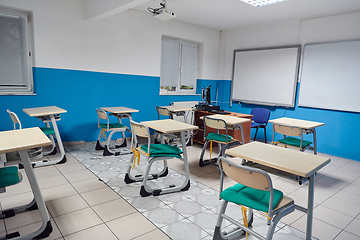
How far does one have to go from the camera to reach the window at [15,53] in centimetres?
385

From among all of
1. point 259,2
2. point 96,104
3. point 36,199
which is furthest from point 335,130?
point 36,199

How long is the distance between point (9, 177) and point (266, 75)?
5.36 metres

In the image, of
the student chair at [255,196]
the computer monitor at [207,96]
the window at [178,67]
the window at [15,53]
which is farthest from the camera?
the window at [178,67]

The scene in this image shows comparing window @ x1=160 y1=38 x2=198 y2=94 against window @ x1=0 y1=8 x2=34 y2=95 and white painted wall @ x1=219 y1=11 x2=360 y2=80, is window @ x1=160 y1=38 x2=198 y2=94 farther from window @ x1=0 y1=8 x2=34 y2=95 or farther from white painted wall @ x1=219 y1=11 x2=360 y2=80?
window @ x1=0 y1=8 x2=34 y2=95

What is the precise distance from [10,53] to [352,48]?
5.93m

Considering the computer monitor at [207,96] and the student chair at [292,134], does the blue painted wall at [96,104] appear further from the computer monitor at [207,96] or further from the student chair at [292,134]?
the student chair at [292,134]

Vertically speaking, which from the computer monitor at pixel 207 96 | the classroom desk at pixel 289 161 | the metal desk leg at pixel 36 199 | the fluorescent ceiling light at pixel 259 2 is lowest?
the metal desk leg at pixel 36 199

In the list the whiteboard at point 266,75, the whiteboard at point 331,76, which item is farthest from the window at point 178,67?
the whiteboard at point 331,76

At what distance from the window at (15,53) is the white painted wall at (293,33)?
15.1 feet

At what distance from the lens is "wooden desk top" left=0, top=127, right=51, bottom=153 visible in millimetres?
1673

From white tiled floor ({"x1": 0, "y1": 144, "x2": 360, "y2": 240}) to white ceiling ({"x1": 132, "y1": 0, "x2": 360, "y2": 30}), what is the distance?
2.90 meters

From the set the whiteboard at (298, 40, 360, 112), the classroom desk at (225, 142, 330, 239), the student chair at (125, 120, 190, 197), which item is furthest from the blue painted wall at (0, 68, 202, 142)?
the classroom desk at (225, 142, 330, 239)

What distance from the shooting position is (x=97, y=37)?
4.58m

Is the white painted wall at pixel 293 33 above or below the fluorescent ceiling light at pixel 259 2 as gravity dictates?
below
